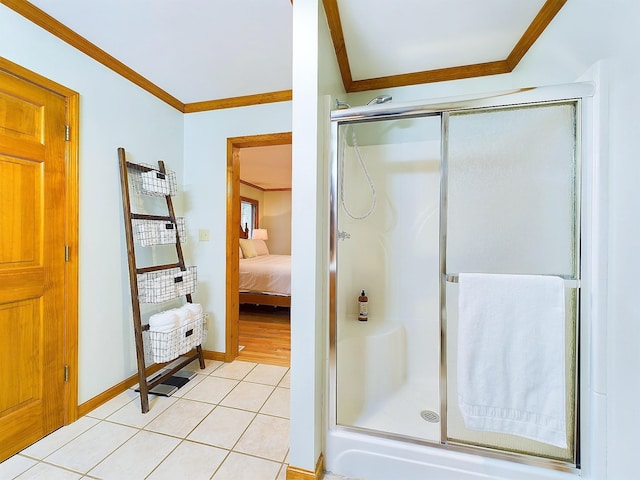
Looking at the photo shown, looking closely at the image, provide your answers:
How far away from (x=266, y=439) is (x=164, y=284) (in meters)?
1.26

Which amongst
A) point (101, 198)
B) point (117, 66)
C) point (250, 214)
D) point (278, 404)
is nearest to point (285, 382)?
point (278, 404)

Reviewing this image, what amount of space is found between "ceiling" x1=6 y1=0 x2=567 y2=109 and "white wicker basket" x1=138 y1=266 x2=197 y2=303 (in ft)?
4.93

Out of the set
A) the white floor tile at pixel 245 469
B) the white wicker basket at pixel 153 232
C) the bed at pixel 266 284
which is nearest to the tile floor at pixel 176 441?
the white floor tile at pixel 245 469

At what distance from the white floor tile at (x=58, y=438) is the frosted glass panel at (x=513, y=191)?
2.26 m

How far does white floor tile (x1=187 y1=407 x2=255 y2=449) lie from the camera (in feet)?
5.11

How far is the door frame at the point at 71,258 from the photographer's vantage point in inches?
66.7

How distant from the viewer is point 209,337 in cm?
260

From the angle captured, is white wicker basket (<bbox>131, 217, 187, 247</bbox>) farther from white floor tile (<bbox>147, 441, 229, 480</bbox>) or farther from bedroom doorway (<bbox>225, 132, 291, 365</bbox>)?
white floor tile (<bbox>147, 441, 229, 480</bbox>)

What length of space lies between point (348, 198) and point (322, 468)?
158cm

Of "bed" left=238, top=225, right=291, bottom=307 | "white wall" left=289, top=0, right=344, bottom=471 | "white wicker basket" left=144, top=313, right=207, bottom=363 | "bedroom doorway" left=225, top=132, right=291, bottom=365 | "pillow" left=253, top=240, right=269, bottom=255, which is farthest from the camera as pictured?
"pillow" left=253, top=240, right=269, bottom=255

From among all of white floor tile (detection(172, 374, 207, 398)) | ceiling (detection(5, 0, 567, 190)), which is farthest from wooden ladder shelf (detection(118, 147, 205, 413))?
ceiling (detection(5, 0, 567, 190))

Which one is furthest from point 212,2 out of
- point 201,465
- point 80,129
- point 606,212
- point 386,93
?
point 201,465

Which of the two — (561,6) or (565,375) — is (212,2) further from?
(565,375)

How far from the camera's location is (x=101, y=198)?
6.25ft
